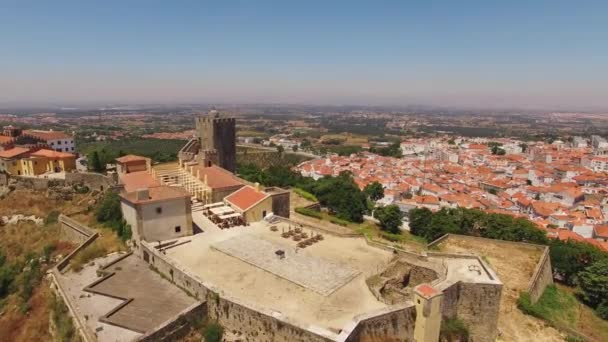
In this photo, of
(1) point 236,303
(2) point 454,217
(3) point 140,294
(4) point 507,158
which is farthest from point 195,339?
(4) point 507,158

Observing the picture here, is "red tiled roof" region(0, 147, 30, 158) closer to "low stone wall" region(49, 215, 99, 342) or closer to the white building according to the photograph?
"low stone wall" region(49, 215, 99, 342)

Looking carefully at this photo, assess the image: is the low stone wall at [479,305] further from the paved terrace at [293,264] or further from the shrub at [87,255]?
the shrub at [87,255]

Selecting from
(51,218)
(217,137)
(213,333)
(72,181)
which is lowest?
(51,218)

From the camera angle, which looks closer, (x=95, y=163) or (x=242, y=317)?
(x=242, y=317)

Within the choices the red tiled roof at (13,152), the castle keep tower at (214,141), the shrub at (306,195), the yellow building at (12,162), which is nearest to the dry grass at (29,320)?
the castle keep tower at (214,141)

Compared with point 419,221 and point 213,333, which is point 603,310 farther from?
point 213,333

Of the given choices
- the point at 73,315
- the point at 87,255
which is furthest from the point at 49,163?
the point at 73,315
